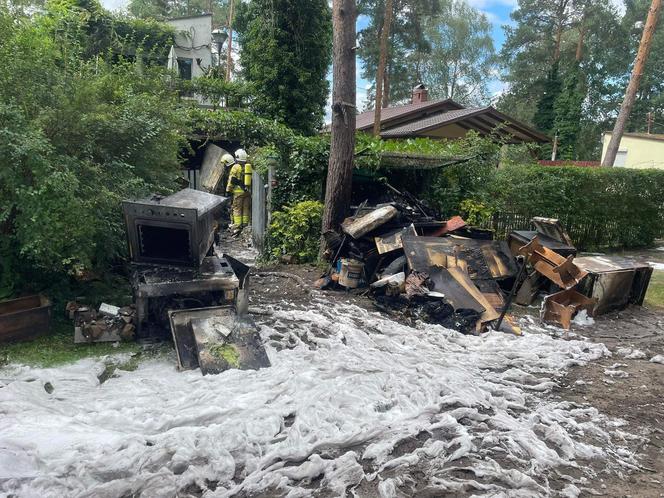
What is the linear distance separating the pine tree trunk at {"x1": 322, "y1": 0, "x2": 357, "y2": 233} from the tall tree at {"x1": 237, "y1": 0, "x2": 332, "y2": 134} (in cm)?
880

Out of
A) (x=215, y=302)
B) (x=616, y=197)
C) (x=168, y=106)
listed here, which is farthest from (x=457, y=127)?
(x=215, y=302)

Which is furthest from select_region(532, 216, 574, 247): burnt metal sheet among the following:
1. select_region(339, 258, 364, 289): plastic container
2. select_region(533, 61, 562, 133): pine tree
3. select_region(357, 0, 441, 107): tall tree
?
select_region(533, 61, 562, 133): pine tree

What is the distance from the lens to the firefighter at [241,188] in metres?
10.7

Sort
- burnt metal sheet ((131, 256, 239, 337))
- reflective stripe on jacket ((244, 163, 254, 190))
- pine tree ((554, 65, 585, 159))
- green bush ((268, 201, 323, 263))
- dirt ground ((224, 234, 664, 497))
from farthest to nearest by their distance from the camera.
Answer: pine tree ((554, 65, 585, 159)), reflective stripe on jacket ((244, 163, 254, 190)), green bush ((268, 201, 323, 263)), burnt metal sheet ((131, 256, 239, 337)), dirt ground ((224, 234, 664, 497))

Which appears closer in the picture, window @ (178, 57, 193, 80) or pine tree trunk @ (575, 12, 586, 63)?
window @ (178, 57, 193, 80)

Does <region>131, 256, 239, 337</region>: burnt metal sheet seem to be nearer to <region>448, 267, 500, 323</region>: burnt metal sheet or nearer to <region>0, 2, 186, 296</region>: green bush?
<region>0, 2, 186, 296</region>: green bush

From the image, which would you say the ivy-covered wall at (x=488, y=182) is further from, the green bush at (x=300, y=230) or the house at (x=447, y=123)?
the house at (x=447, y=123)

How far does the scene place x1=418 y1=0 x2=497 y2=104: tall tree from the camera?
1681 inches

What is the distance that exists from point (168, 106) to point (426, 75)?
41.8m

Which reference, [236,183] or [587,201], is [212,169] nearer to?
[236,183]

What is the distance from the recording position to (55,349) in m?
4.40

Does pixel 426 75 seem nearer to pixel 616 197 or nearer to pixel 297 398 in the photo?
pixel 616 197

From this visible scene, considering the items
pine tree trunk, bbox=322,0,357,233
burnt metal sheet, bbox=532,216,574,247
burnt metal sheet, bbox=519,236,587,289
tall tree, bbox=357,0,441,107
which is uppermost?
tall tree, bbox=357,0,441,107

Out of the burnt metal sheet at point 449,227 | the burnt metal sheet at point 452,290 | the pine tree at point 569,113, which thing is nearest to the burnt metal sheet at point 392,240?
the burnt metal sheet at point 449,227
